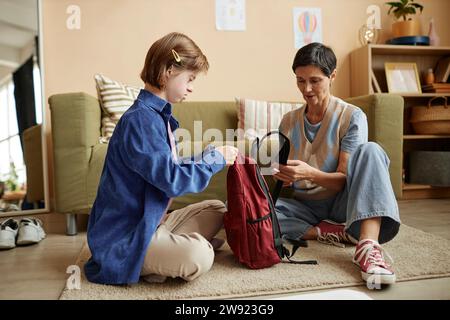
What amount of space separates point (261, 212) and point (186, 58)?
52 centimetres

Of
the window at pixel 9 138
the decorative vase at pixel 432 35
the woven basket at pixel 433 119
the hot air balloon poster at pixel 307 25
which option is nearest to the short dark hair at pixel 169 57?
the window at pixel 9 138

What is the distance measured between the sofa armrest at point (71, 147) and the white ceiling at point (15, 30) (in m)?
0.83

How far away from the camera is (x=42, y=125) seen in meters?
2.50

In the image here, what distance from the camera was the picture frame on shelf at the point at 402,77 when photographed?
2883 mm

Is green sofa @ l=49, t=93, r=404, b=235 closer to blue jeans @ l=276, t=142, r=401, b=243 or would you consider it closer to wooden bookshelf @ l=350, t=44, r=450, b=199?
blue jeans @ l=276, t=142, r=401, b=243

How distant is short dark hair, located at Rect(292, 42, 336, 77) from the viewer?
140cm

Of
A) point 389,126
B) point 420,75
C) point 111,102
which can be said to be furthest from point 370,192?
point 420,75

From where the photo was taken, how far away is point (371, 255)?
1.16 meters

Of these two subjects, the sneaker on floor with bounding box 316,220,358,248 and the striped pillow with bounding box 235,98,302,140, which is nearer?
the sneaker on floor with bounding box 316,220,358,248

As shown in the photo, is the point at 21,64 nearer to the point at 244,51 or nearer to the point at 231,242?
the point at 244,51

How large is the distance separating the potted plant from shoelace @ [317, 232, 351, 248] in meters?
1.98

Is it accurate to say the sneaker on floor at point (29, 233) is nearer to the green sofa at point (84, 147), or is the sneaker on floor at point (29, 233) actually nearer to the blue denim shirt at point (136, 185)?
the green sofa at point (84, 147)

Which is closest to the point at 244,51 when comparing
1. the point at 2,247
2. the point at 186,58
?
the point at 186,58

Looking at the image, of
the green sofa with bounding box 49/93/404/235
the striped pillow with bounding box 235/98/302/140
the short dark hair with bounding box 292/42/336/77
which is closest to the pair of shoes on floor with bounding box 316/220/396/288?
the short dark hair with bounding box 292/42/336/77
